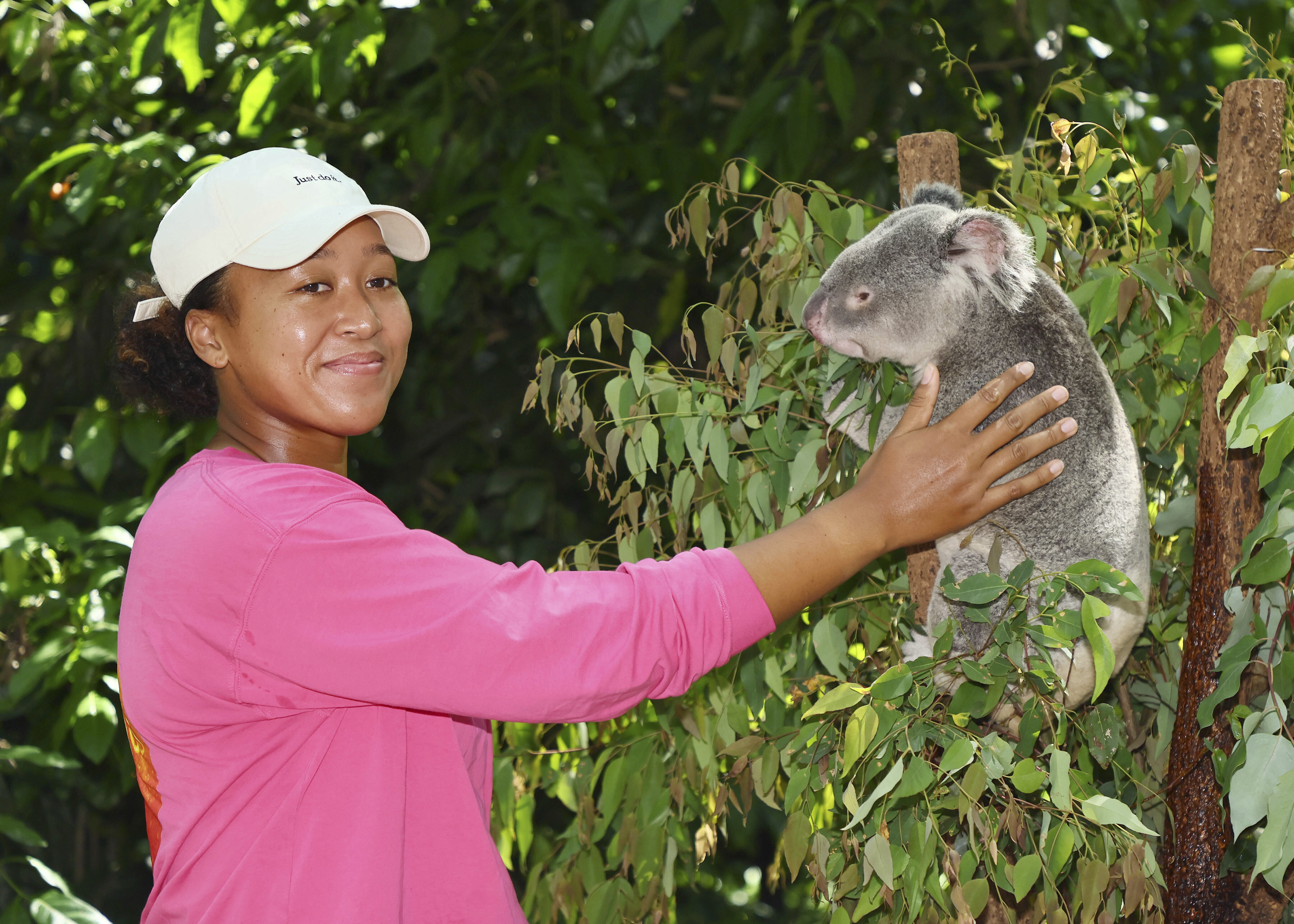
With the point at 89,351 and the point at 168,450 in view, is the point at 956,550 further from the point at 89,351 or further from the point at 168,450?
the point at 89,351

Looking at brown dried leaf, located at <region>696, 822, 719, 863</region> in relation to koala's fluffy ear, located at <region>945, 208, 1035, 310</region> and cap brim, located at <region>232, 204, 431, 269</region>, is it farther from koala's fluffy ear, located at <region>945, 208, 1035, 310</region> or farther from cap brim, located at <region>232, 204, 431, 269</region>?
cap brim, located at <region>232, 204, 431, 269</region>

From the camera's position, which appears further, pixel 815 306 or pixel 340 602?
pixel 815 306

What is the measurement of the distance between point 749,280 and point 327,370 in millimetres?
659

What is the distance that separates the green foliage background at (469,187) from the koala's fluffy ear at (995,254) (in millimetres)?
336

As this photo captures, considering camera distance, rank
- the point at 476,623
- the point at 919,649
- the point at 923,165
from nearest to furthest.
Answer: the point at 476,623, the point at 919,649, the point at 923,165

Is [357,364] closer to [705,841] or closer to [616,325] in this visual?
[616,325]

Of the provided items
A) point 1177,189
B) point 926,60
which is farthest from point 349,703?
point 926,60

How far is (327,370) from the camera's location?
1213mm

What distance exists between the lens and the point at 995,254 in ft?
4.41

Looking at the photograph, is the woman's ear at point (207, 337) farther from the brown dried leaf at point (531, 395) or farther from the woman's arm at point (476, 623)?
the brown dried leaf at point (531, 395)

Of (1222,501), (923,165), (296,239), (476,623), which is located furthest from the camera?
(923,165)

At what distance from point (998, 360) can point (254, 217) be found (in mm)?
900

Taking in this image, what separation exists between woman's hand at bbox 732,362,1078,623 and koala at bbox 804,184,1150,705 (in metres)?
0.10

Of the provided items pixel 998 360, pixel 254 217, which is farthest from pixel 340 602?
pixel 998 360
